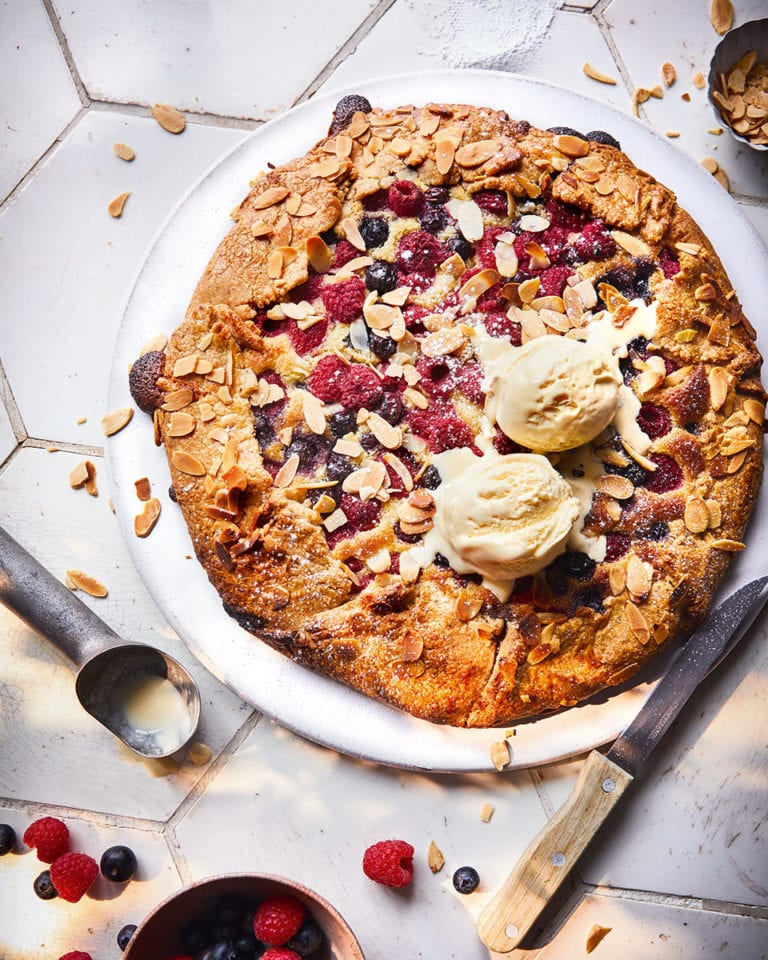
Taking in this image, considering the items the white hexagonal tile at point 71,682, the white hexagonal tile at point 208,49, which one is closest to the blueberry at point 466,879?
the white hexagonal tile at point 71,682

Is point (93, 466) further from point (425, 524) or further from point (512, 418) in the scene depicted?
point (512, 418)

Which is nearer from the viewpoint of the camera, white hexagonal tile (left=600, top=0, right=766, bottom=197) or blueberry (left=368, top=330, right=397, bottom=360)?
blueberry (left=368, top=330, right=397, bottom=360)

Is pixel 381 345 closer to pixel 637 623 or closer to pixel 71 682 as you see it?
pixel 637 623

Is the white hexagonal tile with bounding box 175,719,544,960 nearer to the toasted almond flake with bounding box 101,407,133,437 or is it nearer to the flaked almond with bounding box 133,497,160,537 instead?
the flaked almond with bounding box 133,497,160,537

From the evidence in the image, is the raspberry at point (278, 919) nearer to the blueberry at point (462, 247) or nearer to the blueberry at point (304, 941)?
the blueberry at point (304, 941)

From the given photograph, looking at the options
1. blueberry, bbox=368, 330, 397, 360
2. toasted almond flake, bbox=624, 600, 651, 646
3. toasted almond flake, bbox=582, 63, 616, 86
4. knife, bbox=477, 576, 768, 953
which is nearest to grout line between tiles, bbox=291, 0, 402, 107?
toasted almond flake, bbox=582, 63, 616, 86

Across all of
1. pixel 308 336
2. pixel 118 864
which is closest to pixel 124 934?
pixel 118 864
